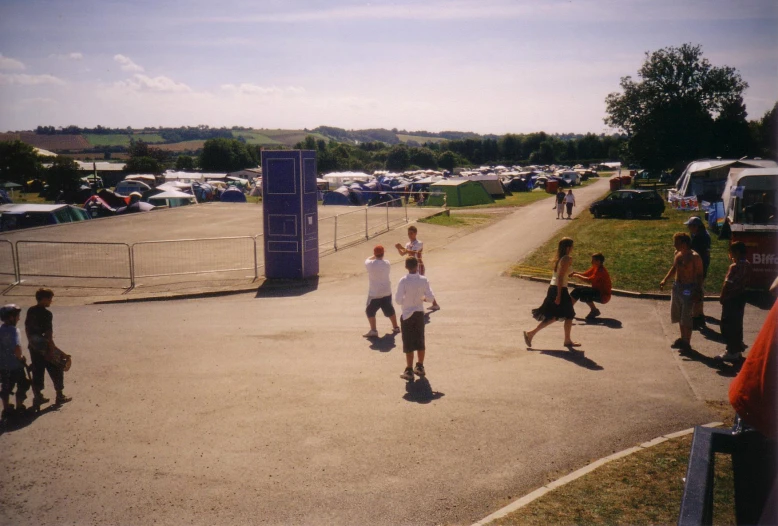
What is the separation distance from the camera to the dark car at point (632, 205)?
31641 mm

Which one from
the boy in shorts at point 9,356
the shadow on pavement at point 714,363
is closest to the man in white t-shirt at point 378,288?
the shadow on pavement at point 714,363

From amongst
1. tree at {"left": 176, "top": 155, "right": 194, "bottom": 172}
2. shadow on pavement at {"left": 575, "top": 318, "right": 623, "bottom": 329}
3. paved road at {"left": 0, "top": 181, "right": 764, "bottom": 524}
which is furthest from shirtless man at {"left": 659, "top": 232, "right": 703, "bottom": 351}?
tree at {"left": 176, "top": 155, "right": 194, "bottom": 172}

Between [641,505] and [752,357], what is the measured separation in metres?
2.98

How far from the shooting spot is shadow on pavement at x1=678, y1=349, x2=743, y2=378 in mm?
8436

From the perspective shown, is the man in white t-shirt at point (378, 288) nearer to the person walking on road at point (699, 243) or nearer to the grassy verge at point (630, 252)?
the person walking on road at point (699, 243)

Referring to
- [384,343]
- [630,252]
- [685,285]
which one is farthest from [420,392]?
[630,252]

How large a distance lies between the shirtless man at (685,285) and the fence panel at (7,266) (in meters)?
14.8

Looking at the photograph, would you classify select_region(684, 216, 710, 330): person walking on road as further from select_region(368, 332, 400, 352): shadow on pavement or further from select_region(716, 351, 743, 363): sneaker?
select_region(368, 332, 400, 352): shadow on pavement

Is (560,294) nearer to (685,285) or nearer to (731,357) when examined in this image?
(685,285)

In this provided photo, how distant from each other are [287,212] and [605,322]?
334 inches

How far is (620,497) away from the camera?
508 cm

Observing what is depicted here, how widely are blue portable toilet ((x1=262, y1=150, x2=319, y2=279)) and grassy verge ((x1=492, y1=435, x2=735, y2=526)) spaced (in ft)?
37.1

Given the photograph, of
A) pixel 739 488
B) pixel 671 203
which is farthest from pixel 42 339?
pixel 671 203

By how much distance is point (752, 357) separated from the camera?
8.12ft
